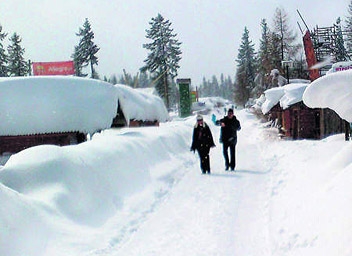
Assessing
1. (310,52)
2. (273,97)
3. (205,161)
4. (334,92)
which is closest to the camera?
(334,92)

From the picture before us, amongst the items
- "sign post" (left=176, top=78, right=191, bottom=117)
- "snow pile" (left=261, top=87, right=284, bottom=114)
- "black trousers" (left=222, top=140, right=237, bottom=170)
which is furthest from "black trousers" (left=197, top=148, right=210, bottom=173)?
"sign post" (left=176, top=78, right=191, bottom=117)

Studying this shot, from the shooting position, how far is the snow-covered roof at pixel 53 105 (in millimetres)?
15609

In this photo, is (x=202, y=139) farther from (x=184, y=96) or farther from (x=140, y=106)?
(x=184, y=96)

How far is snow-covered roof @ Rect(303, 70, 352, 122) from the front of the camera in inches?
240

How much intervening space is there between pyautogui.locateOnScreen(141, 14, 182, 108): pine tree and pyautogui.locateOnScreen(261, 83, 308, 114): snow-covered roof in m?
35.7

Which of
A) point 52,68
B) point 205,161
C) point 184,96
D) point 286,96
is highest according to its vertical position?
point 52,68

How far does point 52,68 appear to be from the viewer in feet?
84.6

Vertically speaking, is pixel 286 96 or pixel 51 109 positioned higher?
pixel 286 96

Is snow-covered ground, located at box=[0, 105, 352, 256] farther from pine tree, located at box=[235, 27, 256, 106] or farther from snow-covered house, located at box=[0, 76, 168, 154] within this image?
pine tree, located at box=[235, 27, 256, 106]

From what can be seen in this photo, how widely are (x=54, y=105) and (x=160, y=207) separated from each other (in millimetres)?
10627

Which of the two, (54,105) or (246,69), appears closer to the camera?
(54,105)

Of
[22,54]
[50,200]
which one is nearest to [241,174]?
[50,200]

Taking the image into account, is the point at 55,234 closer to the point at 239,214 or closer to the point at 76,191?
the point at 76,191

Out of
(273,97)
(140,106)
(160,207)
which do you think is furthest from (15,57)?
(160,207)
